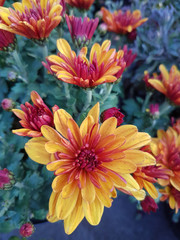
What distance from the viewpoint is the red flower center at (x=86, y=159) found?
0.43 m

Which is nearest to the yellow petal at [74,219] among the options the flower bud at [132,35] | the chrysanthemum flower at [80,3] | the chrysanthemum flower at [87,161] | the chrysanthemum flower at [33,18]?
the chrysanthemum flower at [87,161]

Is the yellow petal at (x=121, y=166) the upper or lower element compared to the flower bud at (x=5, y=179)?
upper

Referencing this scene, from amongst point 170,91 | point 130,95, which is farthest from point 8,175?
point 130,95

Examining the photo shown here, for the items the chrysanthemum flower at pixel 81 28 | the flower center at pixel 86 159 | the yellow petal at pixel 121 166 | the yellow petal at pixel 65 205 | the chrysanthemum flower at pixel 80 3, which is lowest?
the yellow petal at pixel 65 205

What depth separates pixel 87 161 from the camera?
Answer: 435mm

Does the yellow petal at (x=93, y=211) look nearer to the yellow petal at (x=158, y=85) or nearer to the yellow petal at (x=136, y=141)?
the yellow petal at (x=136, y=141)

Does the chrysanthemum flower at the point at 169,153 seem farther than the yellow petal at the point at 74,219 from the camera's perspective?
Yes

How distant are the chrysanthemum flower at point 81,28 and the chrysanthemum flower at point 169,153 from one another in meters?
0.36

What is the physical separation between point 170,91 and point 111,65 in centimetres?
32

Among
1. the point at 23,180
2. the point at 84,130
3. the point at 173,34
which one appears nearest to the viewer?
the point at 84,130

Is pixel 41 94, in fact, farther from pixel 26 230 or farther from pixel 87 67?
pixel 26 230

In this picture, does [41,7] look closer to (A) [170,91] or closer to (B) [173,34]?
(A) [170,91]

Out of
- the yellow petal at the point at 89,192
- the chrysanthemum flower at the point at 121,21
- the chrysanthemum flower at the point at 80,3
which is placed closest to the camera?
the yellow petal at the point at 89,192

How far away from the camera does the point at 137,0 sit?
1.11 metres
